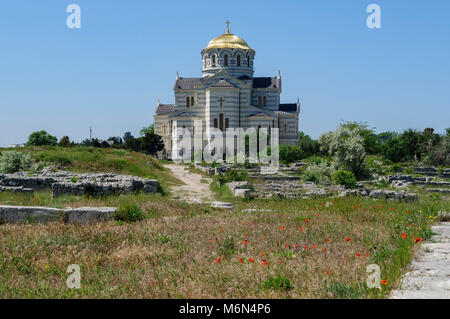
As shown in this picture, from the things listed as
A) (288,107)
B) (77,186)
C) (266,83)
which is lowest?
(77,186)

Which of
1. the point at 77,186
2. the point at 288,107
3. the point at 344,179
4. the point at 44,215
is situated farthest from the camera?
the point at 288,107

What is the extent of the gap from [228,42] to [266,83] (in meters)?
7.89

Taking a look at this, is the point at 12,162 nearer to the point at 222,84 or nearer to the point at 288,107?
the point at 222,84

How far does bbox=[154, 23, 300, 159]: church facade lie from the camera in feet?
189

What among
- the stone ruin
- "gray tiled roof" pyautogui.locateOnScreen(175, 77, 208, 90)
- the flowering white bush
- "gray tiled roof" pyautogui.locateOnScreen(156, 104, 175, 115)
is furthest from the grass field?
"gray tiled roof" pyautogui.locateOnScreen(156, 104, 175, 115)

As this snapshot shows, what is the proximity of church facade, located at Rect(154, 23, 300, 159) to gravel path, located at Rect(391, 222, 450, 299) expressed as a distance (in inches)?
1994

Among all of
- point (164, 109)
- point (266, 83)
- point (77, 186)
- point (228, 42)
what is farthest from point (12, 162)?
point (164, 109)

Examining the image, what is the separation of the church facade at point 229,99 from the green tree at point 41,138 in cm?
1464

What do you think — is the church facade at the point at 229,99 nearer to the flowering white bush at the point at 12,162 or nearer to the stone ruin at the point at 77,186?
the flowering white bush at the point at 12,162

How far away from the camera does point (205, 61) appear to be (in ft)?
203

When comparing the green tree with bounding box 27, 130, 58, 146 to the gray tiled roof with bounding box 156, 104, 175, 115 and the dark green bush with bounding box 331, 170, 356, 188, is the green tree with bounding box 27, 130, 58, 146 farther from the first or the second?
the dark green bush with bounding box 331, 170, 356, 188

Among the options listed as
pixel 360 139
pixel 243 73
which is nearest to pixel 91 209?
pixel 360 139

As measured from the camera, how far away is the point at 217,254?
6812 mm
